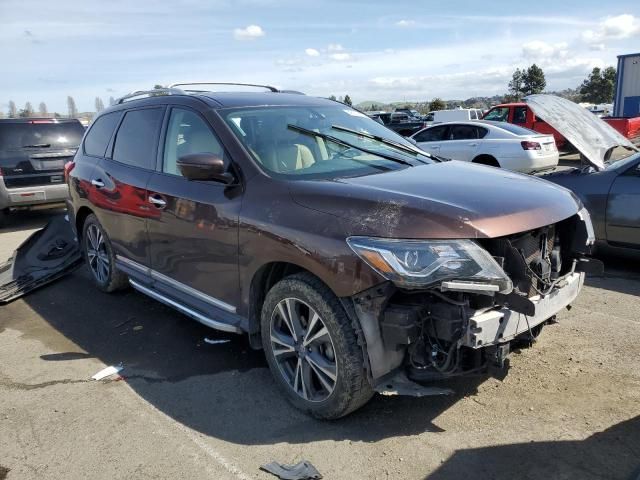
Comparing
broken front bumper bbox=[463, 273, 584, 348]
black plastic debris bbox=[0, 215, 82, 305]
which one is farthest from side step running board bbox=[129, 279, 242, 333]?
black plastic debris bbox=[0, 215, 82, 305]

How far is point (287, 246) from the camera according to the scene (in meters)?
3.14

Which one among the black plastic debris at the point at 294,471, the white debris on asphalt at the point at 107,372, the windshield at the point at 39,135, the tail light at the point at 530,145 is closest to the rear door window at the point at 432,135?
the tail light at the point at 530,145

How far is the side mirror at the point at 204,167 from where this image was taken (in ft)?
11.3

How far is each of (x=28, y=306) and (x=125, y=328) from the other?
4.92ft

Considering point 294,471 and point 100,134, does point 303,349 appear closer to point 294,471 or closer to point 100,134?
point 294,471

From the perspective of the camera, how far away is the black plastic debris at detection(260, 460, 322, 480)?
273 centimetres

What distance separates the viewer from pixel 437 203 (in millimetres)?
2883

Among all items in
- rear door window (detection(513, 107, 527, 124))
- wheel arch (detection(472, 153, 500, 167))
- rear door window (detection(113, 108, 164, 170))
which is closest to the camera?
rear door window (detection(113, 108, 164, 170))

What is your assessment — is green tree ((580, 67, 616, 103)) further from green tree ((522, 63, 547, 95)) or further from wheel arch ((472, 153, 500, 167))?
wheel arch ((472, 153, 500, 167))

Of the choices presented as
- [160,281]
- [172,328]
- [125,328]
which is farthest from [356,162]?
[125,328]

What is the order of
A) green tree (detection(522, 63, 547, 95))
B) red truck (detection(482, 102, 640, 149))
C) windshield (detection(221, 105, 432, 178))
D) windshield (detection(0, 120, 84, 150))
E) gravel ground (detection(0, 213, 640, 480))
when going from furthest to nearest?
1. green tree (detection(522, 63, 547, 95))
2. red truck (detection(482, 102, 640, 149))
3. windshield (detection(0, 120, 84, 150))
4. windshield (detection(221, 105, 432, 178))
5. gravel ground (detection(0, 213, 640, 480))

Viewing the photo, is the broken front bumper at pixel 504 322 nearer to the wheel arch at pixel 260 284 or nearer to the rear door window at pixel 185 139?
the wheel arch at pixel 260 284

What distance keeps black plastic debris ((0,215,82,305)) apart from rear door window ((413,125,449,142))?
9.08 meters

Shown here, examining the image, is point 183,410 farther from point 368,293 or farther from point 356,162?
point 356,162
